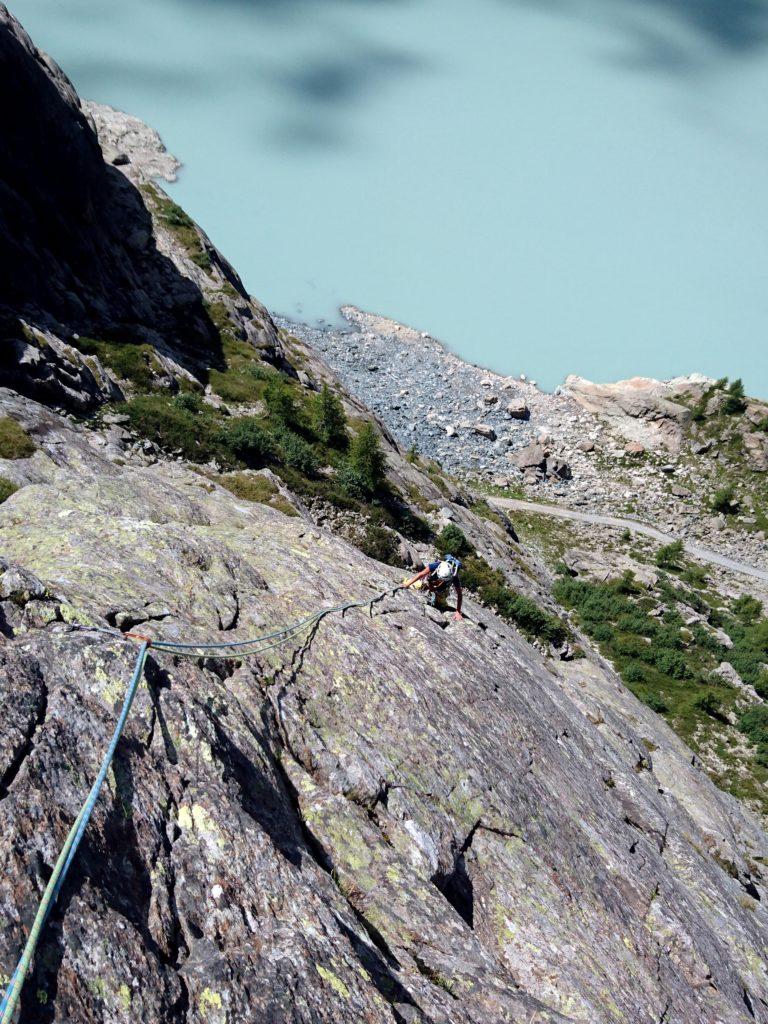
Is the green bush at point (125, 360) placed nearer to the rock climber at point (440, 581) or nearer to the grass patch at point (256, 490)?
the grass patch at point (256, 490)

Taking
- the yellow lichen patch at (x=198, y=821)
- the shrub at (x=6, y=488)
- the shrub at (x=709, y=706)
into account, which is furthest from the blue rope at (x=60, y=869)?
the shrub at (x=709, y=706)

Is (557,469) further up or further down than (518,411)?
further down

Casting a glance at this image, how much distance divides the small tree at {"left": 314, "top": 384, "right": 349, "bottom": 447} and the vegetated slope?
23.1 meters

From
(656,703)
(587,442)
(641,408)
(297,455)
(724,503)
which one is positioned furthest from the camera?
(641,408)

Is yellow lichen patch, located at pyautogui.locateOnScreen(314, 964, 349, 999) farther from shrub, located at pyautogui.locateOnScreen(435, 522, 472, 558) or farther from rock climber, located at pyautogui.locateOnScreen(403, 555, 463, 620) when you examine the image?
shrub, located at pyautogui.locateOnScreen(435, 522, 472, 558)

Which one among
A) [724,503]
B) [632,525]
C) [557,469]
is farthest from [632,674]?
[557,469]

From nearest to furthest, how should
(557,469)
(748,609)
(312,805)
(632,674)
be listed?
(312,805) < (632,674) < (748,609) < (557,469)

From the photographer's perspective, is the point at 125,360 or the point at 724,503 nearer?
the point at 125,360

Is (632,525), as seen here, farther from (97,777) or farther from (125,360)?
(97,777)

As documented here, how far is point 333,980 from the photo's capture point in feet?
26.0

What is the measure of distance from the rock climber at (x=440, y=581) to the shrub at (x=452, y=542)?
20678mm

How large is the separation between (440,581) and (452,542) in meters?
22.5

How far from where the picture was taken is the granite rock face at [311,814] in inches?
301

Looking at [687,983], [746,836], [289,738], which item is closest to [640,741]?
[746,836]
